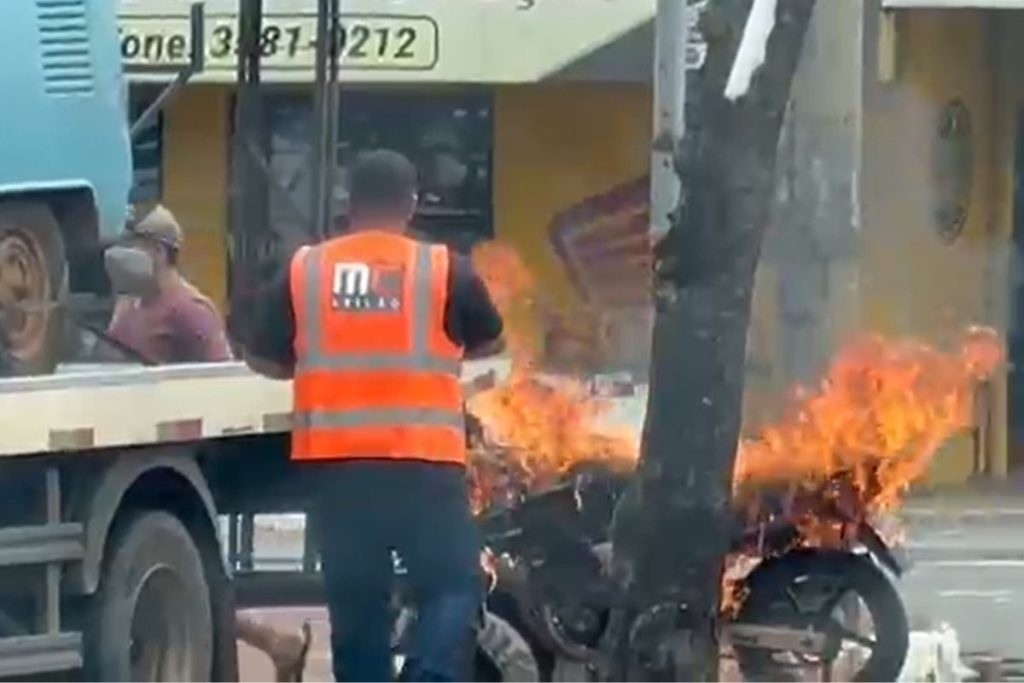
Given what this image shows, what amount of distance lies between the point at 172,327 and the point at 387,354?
3887mm

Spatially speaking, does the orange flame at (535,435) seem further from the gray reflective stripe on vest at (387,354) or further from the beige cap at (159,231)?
the beige cap at (159,231)

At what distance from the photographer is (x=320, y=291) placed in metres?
9.55

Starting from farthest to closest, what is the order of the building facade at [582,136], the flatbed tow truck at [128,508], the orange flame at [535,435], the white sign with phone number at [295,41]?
the building facade at [582,136] → the white sign with phone number at [295,41] → the orange flame at [535,435] → the flatbed tow truck at [128,508]

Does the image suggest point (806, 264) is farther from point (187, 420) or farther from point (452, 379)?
point (452, 379)

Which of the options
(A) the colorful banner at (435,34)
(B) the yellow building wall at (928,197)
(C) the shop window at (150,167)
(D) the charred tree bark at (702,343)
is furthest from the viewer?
(B) the yellow building wall at (928,197)

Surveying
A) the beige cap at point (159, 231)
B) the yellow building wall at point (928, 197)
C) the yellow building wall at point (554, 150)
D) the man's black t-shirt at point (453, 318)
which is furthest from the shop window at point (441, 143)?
the man's black t-shirt at point (453, 318)

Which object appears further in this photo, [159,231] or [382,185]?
[159,231]

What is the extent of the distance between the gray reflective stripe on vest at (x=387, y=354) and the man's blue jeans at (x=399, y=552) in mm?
263

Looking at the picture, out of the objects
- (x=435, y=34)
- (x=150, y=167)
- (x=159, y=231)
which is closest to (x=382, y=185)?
(x=159, y=231)

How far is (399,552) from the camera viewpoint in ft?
31.3

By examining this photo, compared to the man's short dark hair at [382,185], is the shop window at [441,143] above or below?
above

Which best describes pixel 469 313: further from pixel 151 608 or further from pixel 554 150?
pixel 554 150

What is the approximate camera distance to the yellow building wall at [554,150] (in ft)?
82.7

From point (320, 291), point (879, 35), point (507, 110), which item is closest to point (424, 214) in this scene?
point (507, 110)
